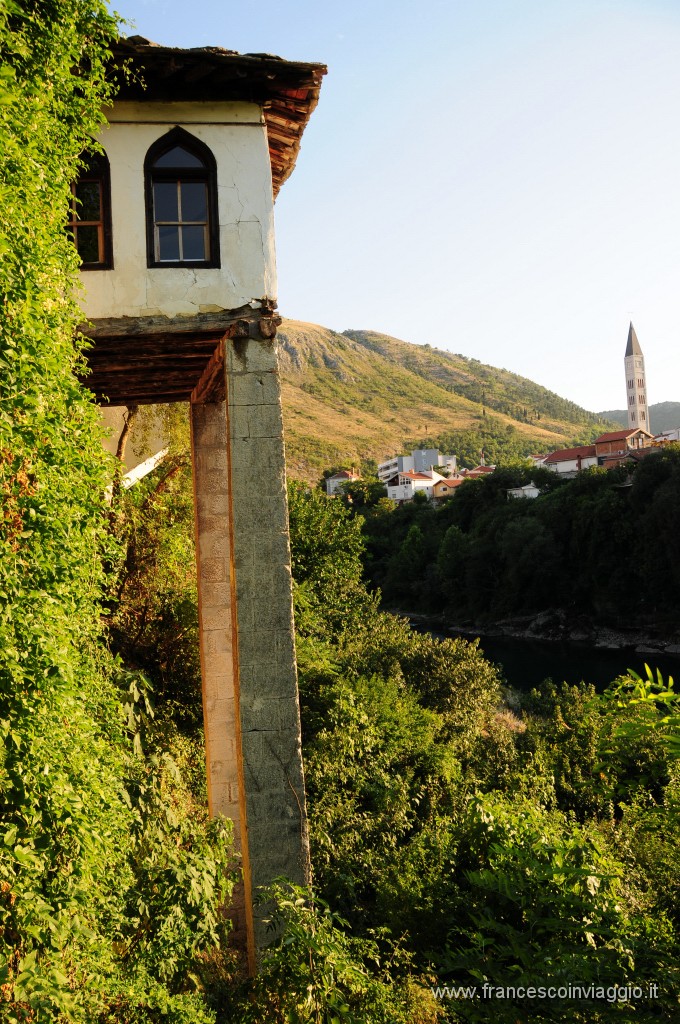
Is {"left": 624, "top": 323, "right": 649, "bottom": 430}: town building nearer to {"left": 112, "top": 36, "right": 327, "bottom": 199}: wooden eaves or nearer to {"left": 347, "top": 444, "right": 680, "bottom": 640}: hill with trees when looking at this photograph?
{"left": 347, "top": 444, "right": 680, "bottom": 640}: hill with trees

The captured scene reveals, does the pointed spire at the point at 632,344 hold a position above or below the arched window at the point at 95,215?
above

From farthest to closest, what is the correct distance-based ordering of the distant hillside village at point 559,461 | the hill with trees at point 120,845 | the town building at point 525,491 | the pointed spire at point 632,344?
the pointed spire at point 632,344
the distant hillside village at point 559,461
the town building at point 525,491
the hill with trees at point 120,845

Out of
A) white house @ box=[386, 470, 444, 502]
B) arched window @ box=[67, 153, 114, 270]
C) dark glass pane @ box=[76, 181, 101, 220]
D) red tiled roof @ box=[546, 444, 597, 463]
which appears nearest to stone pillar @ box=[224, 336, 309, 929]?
arched window @ box=[67, 153, 114, 270]

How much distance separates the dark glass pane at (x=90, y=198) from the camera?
650 centimetres

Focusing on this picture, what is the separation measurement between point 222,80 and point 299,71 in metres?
0.69

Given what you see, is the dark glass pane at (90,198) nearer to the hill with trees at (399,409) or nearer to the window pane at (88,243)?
the window pane at (88,243)

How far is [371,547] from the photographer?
216 feet

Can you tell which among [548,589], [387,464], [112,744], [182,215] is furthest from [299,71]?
[387,464]

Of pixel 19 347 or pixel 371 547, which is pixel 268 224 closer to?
pixel 19 347

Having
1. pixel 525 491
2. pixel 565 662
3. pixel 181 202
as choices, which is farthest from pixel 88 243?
pixel 525 491

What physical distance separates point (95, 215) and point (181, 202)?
769 millimetres

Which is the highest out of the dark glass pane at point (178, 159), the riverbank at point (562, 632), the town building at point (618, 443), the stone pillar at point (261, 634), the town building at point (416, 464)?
the town building at point (416, 464)

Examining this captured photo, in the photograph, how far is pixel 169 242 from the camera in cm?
661

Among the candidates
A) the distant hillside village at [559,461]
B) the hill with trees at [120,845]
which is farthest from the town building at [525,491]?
the hill with trees at [120,845]
